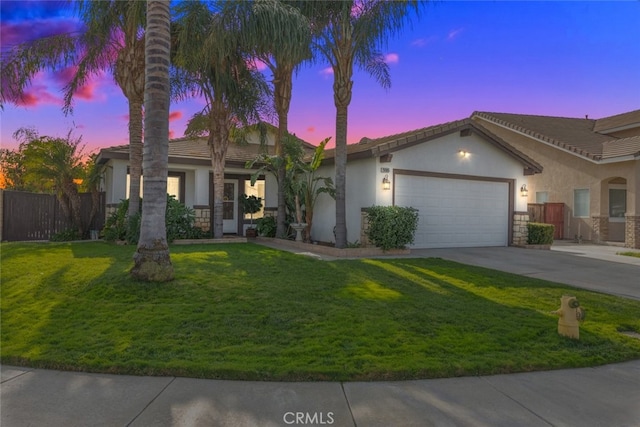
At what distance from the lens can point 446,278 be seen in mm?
7859

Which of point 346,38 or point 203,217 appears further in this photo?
point 203,217

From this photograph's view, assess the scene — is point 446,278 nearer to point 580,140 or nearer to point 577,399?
point 577,399

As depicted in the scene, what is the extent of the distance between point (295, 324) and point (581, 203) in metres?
18.9

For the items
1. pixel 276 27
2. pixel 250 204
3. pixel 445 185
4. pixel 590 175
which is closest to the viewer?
pixel 276 27

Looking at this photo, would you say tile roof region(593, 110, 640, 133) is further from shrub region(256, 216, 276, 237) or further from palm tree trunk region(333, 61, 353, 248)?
shrub region(256, 216, 276, 237)

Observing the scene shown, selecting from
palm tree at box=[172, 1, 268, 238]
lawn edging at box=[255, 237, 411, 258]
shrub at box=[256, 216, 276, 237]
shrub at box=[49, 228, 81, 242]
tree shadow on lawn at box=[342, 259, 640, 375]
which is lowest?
tree shadow on lawn at box=[342, 259, 640, 375]

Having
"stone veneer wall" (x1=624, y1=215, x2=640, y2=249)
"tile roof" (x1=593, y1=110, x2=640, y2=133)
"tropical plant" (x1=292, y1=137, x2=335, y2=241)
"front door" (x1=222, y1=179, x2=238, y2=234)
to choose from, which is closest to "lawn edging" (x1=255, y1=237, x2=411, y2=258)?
"tropical plant" (x1=292, y1=137, x2=335, y2=241)

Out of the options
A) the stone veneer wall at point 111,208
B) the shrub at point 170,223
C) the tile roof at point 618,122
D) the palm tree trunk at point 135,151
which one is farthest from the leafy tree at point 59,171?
the tile roof at point 618,122

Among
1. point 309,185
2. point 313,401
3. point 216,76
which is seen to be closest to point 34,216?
point 216,76

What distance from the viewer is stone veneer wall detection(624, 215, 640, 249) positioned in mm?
15875

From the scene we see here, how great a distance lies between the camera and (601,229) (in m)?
17.5

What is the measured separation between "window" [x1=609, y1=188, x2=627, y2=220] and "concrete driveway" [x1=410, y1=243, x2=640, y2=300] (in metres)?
6.54

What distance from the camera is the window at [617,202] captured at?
18.0 metres

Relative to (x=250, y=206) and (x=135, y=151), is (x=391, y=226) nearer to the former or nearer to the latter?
(x=250, y=206)
